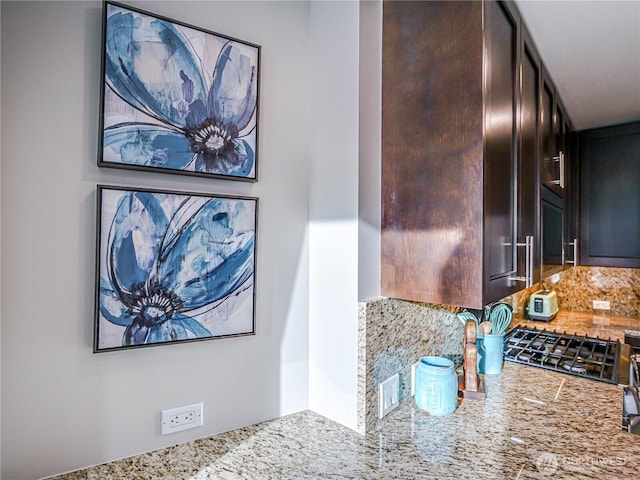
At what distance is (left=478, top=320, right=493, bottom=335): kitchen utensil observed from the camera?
5.49 feet

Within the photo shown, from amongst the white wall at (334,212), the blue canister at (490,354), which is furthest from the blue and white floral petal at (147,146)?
the blue canister at (490,354)

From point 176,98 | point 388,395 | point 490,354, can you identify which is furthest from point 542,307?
point 176,98

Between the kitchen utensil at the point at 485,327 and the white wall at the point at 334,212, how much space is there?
802 millimetres

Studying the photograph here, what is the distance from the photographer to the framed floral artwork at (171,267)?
96cm

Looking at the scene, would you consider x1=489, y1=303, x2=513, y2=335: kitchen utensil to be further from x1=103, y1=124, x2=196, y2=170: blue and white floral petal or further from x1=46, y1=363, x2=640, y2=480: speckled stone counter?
x1=103, y1=124, x2=196, y2=170: blue and white floral petal

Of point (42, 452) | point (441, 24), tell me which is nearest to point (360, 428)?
point (42, 452)

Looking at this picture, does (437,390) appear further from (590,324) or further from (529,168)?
(590,324)

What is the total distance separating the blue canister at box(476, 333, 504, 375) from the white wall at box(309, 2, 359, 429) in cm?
74

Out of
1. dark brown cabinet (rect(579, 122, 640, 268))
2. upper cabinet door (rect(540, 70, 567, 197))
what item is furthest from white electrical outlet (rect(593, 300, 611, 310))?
upper cabinet door (rect(540, 70, 567, 197))

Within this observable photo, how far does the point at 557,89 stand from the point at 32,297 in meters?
2.45

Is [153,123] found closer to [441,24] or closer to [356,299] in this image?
[356,299]

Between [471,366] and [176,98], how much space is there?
1333mm

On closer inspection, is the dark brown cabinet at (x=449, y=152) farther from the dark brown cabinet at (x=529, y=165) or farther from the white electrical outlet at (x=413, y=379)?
the white electrical outlet at (x=413, y=379)

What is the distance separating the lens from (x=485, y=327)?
1.71 meters
